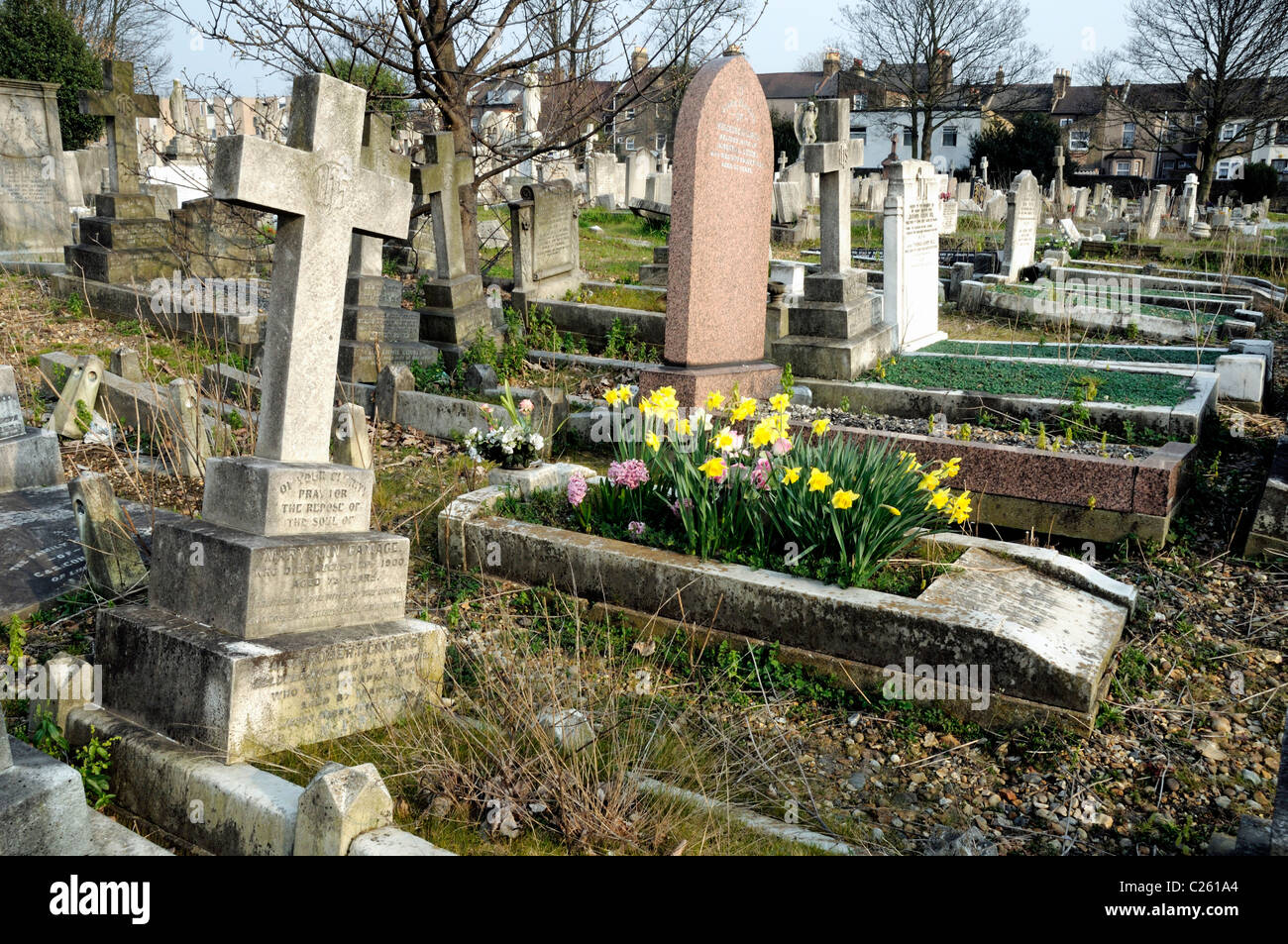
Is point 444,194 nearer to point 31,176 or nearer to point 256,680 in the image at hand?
point 256,680

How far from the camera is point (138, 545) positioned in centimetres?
498

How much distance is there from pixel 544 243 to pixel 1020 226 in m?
7.43

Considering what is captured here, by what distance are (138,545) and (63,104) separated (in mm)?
25278

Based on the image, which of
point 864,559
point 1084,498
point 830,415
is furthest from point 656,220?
point 864,559

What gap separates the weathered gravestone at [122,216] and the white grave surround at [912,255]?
28.1 feet

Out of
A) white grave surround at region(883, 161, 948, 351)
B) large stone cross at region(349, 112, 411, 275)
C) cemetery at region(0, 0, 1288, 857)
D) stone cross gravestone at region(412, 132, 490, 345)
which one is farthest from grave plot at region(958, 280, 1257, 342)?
large stone cross at region(349, 112, 411, 275)

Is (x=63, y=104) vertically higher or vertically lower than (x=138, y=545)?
higher

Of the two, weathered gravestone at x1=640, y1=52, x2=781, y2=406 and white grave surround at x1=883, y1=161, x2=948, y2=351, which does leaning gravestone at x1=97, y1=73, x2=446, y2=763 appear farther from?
white grave surround at x1=883, y1=161, x2=948, y2=351

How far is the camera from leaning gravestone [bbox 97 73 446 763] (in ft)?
11.7

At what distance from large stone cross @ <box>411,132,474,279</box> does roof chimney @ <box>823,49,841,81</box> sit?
51.3 meters

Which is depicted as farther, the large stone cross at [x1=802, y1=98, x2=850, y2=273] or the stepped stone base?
the large stone cross at [x1=802, y1=98, x2=850, y2=273]

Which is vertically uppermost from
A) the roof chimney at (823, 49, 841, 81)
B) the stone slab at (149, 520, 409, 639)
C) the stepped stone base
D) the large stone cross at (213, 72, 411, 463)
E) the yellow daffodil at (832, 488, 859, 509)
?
the roof chimney at (823, 49, 841, 81)

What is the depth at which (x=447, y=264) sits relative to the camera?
32.4 ft

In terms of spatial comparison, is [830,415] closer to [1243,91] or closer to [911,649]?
[911,649]
